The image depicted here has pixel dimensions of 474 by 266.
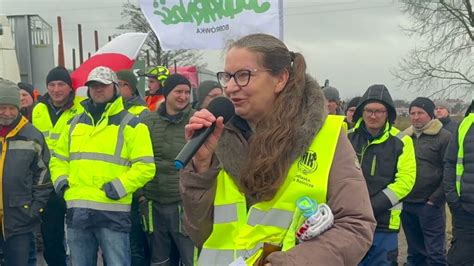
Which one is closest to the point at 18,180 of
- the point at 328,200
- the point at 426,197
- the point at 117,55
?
the point at 117,55

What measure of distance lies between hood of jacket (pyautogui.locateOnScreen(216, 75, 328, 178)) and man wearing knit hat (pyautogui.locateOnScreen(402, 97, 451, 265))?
5.17 meters

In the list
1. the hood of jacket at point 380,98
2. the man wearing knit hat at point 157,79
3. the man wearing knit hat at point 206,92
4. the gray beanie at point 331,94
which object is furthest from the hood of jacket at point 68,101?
the gray beanie at point 331,94

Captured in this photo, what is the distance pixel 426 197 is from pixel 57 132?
4.42 meters

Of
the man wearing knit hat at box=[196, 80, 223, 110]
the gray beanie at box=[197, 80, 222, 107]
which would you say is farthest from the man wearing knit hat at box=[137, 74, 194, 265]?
the gray beanie at box=[197, 80, 222, 107]

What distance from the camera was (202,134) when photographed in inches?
86.7

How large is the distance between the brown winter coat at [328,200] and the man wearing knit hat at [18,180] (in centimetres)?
317

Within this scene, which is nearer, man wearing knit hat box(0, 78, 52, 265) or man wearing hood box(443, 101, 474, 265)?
man wearing knit hat box(0, 78, 52, 265)

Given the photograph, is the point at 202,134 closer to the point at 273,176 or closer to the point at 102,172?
the point at 273,176

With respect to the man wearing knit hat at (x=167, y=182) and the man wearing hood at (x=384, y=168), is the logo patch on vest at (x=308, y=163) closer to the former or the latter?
the man wearing hood at (x=384, y=168)

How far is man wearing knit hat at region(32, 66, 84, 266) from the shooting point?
20.3 ft

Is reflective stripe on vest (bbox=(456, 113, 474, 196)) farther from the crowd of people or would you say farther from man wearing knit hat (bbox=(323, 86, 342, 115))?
man wearing knit hat (bbox=(323, 86, 342, 115))

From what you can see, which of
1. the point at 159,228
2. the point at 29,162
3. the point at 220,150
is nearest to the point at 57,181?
the point at 29,162

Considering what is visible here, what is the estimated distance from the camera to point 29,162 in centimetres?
514

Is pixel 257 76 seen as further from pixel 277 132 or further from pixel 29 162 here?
pixel 29 162
